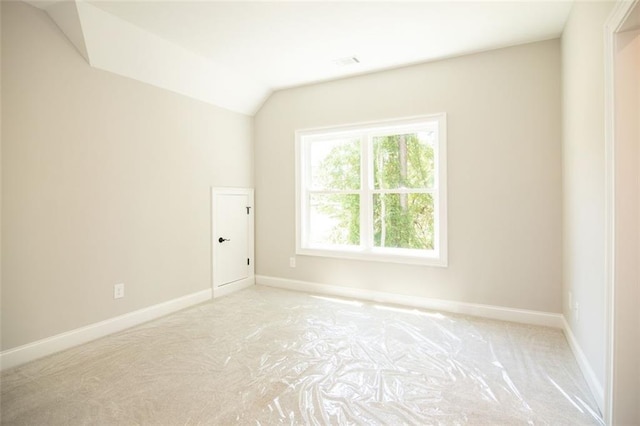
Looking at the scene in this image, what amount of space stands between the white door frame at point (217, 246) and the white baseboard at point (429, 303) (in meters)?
0.22

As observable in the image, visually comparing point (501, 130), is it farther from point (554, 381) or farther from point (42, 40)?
point (42, 40)

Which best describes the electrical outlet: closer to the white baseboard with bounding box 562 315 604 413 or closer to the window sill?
the window sill

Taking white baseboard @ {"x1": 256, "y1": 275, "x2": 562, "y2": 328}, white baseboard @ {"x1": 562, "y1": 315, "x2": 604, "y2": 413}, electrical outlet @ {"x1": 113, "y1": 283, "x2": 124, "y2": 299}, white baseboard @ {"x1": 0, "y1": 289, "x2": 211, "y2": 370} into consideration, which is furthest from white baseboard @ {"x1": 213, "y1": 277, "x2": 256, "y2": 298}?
white baseboard @ {"x1": 562, "y1": 315, "x2": 604, "y2": 413}

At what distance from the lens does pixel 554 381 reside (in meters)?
2.21

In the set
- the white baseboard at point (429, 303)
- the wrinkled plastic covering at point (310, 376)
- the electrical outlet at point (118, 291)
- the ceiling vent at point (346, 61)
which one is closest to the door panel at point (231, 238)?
the white baseboard at point (429, 303)

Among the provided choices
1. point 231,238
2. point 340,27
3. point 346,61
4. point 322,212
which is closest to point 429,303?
point 322,212

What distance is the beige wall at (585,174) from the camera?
6.47 ft

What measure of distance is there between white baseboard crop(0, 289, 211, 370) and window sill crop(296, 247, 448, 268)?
5.29 ft

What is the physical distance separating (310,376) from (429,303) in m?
1.91

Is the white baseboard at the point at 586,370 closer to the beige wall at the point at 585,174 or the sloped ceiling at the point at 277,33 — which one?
the beige wall at the point at 585,174

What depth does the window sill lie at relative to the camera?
370 centimetres

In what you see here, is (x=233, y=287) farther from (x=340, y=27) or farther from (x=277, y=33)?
(x=340, y=27)

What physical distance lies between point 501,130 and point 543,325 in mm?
1951

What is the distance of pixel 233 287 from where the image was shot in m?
4.44
